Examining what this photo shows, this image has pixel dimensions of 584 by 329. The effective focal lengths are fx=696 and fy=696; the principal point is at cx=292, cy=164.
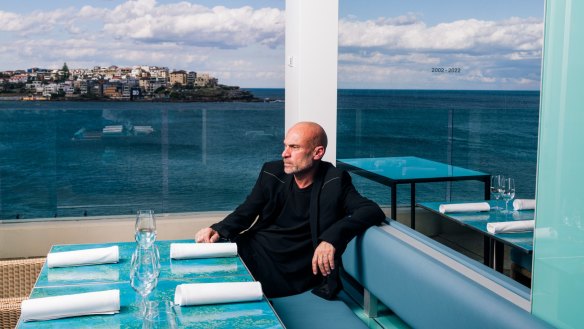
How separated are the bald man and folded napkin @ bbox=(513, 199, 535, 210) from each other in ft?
3.36

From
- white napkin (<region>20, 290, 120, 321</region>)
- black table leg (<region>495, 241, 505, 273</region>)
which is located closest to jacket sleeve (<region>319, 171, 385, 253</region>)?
black table leg (<region>495, 241, 505, 273</region>)

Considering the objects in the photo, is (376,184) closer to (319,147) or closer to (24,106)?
(319,147)

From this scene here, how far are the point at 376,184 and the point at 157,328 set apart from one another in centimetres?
220

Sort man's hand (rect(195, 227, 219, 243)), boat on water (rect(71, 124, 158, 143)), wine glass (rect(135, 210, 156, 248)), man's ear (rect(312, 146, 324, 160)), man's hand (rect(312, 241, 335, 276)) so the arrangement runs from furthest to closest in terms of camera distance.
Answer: boat on water (rect(71, 124, 158, 143)) < man's ear (rect(312, 146, 324, 160)) < man's hand (rect(195, 227, 219, 243)) < man's hand (rect(312, 241, 335, 276)) < wine glass (rect(135, 210, 156, 248))

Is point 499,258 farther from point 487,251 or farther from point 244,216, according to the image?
point 244,216

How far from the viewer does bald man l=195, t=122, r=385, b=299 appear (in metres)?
3.58

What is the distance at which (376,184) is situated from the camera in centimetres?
415

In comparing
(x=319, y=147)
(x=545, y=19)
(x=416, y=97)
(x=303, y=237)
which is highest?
(x=545, y=19)

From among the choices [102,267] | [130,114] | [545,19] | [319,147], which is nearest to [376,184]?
[319,147]

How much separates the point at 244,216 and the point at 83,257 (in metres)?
1.08

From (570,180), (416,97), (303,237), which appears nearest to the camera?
(570,180)

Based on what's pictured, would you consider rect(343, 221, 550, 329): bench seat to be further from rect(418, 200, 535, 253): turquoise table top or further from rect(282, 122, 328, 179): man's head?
rect(282, 122, 328, 179): man's head

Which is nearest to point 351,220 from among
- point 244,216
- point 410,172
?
point 410,172

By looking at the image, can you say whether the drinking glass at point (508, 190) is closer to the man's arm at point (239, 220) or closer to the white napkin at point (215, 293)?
the white napkin at point (215, 293)
